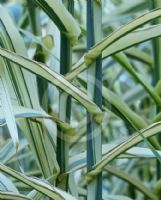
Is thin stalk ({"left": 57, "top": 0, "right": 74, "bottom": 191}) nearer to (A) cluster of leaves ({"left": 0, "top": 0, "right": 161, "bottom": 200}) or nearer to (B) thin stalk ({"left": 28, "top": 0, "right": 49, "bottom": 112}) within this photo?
(A) cluster of leaves ({"left": 0, "top": 0, "right": 161, "bottom": 200})

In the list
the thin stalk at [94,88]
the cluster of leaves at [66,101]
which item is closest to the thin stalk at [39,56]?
the cluster of leaves at [66,101]

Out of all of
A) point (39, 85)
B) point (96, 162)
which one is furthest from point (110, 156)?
point (39, 85)

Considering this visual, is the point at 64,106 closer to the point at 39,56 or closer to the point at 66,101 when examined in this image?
the point at 66,101

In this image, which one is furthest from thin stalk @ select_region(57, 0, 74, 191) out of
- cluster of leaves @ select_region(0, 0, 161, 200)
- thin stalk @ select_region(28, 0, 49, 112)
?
thin stalk @ select_region(28, 0, 49, 112)

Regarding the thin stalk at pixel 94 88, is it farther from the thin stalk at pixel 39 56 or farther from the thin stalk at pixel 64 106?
the thin stalk at pixel 39 56

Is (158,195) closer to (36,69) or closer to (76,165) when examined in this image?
(76,165)
